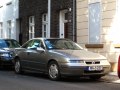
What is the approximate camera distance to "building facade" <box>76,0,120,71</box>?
1872 cm

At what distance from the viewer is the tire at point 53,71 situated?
1497 cm

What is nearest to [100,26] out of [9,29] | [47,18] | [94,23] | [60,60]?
[94,23]

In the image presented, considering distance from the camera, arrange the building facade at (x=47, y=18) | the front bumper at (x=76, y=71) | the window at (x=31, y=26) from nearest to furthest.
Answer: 1. the front bumper at (x=76, y=71)
2. the building facade at (x=47, y=18)
3. the window at (x=31, y=26)

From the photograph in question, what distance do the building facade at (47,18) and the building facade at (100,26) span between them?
996 millimetres

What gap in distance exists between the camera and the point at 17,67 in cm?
1812

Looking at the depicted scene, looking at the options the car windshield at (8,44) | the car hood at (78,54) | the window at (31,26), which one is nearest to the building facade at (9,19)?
the window at (31,26)

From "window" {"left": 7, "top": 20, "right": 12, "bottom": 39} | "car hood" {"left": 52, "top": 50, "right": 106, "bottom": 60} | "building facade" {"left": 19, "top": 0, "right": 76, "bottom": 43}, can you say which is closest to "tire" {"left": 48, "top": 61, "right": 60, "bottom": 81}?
"car hood" {"left": 52, "top": 50, "right": 106, "bottom": 60}

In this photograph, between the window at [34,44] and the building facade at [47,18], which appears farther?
the building facade at [47,18]

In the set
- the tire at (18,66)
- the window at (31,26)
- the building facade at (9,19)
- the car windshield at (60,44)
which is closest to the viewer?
the car windshield at (60,44)

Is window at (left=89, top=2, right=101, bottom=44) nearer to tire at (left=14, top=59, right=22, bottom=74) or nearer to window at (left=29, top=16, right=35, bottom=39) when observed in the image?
tire at (left=14, top=59, right=22, bottom=74)

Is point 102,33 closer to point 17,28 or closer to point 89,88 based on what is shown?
point 89,88

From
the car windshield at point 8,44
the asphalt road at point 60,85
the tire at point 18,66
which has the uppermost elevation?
the car windshield at point 8,44

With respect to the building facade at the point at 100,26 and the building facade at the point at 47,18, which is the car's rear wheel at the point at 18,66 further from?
the building facade at the point at 47,18

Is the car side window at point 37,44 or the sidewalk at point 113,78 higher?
the car side window at point 37,44
